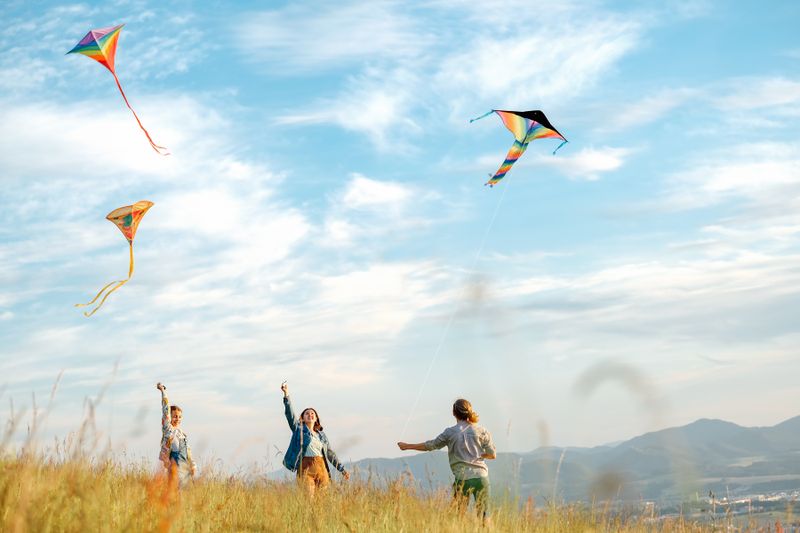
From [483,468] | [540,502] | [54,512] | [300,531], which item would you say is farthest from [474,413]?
[54,512]

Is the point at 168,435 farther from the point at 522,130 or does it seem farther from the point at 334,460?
the point at 522,130

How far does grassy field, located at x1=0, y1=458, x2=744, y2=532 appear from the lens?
4789 millimetres

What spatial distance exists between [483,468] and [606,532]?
1.63 metres

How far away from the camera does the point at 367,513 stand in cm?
720

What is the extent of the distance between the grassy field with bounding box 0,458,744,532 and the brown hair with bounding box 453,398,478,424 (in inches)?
56.7

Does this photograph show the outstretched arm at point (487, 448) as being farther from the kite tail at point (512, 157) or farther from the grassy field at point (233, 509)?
the kite tail at point (512, 157)

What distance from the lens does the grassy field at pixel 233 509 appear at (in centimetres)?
479

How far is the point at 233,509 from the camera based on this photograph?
6.75 m

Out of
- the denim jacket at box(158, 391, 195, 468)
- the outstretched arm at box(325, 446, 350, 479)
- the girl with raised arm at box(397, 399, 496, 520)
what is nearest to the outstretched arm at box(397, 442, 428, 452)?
the girl with raised arm at box(397, 399, 496, 520)

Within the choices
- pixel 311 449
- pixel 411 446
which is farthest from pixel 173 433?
pixel 411 446

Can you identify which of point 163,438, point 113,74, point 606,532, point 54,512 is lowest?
point 606,532

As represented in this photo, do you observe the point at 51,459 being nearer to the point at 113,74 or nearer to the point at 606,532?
the point at 606,532

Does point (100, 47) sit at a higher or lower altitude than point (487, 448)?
higher

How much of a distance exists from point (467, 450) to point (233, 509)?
369cm
